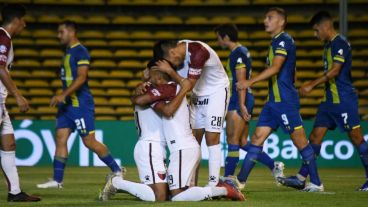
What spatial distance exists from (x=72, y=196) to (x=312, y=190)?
8.57 ft

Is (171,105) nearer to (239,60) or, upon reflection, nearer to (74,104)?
(239,60)

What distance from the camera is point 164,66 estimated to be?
27.6ft

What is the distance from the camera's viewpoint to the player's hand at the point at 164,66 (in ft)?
27.6

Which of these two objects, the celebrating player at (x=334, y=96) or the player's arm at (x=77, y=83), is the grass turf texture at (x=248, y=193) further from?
the player's arm at (x=77, y=83)

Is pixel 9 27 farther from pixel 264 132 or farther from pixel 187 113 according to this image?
pixel 264 132

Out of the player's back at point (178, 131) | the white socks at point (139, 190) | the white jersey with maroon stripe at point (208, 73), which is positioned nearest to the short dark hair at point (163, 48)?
the white jersey with maroon stripe at point (208, 73)

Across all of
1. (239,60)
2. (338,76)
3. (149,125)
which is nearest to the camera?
(149,125)

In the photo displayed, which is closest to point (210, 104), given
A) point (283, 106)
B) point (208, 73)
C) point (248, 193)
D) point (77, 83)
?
point (208, 73)

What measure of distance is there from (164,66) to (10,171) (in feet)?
5.86

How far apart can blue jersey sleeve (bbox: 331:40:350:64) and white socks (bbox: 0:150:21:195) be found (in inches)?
149

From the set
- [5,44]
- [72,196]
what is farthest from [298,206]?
[5,44]

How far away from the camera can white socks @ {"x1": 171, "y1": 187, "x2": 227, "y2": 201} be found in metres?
8.18

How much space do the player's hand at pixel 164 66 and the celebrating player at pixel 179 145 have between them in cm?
7

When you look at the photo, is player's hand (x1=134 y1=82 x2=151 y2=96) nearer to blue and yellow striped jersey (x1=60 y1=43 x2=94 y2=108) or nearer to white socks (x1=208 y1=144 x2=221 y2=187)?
white socks (x1=208 y1=144 x2=221 y2=187)
